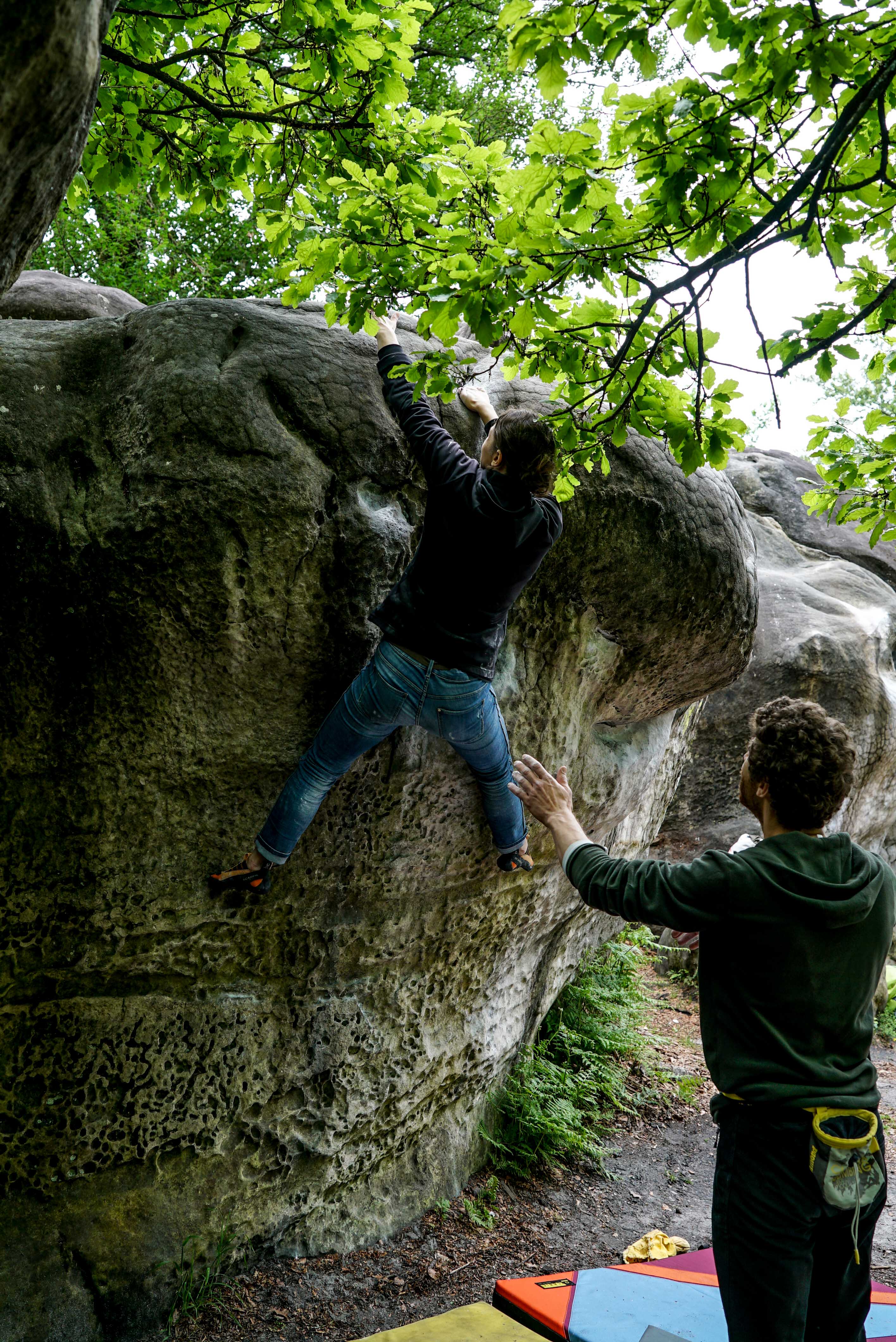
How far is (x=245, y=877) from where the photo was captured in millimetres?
4277

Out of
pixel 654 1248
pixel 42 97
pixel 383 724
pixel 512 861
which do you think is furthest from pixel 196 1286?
pixel 42 97

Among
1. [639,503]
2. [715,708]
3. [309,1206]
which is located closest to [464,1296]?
[309,1206]

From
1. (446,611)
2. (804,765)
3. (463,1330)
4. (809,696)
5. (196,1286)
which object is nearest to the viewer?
(804,765)

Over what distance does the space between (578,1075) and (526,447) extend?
5.18 metres

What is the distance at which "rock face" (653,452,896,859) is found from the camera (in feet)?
32.5

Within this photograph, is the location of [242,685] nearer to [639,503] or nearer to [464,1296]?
[639,503]

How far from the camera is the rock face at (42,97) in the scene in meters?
2.10

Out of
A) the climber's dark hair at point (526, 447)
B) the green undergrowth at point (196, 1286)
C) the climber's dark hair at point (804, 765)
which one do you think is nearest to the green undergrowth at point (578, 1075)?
the green undergrowth at point (196, 1286)

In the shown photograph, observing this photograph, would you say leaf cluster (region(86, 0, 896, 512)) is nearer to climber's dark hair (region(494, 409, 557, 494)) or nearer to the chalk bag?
climber's dark hair (region(494, 409, 557, 494))

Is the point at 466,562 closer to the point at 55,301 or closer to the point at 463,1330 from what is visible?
the point at 463,1330

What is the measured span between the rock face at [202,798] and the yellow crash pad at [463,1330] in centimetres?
80

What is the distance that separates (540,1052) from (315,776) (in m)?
3.95

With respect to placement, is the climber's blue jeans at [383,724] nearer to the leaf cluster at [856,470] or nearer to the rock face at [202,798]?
the rock face at [202,798]

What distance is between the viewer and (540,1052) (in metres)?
6.99
